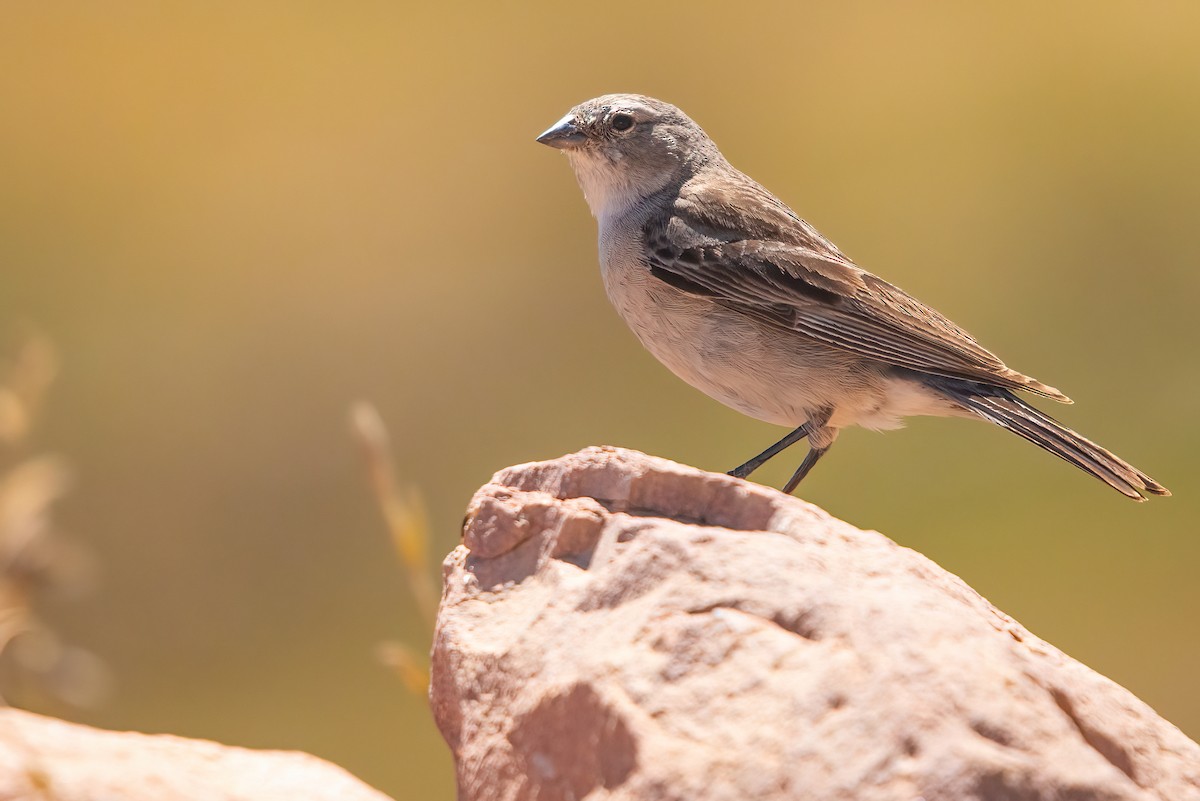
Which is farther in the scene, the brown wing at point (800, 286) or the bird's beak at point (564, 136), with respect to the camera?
the bird's beak at point (564, 136)

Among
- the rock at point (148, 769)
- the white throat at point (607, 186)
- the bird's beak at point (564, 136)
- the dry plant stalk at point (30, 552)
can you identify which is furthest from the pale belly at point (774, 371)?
the dry plant stalk at point (30, 552)

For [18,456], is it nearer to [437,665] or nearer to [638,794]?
[437,665]

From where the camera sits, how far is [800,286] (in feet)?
11.9

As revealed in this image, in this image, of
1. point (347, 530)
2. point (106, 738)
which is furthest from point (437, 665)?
point (347, 530)

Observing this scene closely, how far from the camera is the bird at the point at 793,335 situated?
3.44 m

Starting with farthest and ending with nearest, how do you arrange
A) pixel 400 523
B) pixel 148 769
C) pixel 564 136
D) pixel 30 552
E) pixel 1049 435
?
pixel 564 136
pixel 1049 435
pixel 148 769
pixel 400 523
pixel 30 552

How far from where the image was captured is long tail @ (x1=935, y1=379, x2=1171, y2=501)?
3160 mm

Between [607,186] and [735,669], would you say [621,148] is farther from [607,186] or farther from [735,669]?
[735,669]

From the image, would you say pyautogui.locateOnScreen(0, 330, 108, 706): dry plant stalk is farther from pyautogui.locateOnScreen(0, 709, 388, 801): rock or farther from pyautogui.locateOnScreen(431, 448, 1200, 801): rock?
pyautogui.locateOnScreen(431, 448, 1200, 801): rock

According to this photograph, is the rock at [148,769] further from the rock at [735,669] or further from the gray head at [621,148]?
the gray head at [621,148]

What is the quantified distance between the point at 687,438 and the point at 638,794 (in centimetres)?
378

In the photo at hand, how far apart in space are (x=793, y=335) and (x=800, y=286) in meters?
0.19

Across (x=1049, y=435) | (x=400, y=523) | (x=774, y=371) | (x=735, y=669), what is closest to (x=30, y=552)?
(x=400, y=523)

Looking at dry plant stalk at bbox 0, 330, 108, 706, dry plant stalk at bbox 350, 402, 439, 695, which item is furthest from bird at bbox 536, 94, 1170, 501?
dry plant stalk at bbox 0, 330, 108, 706
